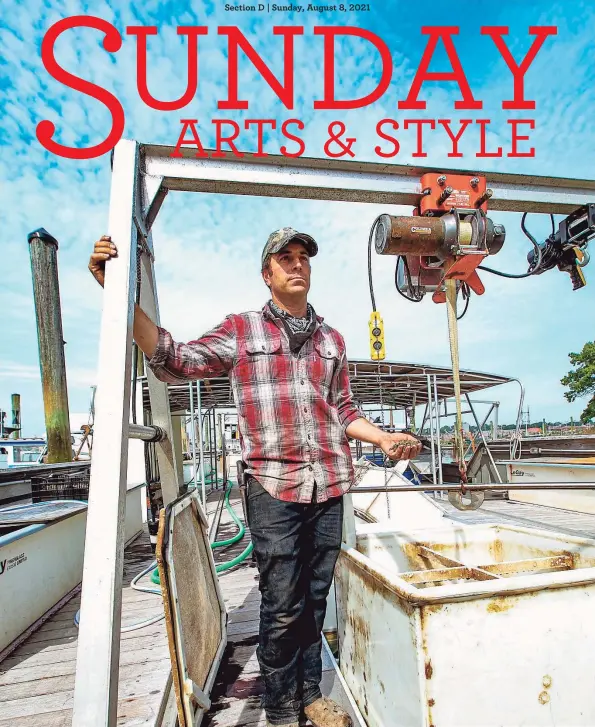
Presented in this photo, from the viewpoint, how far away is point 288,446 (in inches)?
63.4

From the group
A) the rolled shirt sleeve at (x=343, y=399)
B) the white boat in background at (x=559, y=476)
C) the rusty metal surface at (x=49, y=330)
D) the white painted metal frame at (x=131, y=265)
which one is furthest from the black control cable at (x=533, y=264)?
the rusty metal surface at (x=49, y=330)

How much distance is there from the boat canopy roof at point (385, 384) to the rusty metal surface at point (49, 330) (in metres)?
1.28

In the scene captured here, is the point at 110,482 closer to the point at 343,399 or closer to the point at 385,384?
the point at 343,399

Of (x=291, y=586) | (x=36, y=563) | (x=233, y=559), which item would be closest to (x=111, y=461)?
(x=291, y=586)

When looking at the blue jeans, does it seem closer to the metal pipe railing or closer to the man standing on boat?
the man standing on boat

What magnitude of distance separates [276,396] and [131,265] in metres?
0.66

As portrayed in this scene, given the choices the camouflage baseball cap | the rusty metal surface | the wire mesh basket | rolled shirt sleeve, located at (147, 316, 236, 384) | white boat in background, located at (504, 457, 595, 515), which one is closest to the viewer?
rolled shirt sleeve, located at (147, 316, 236, 384)

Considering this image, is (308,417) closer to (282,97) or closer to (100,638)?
(100,638)

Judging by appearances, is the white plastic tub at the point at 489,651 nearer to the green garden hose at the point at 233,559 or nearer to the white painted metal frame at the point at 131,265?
the white painted metal frame at the point at 131,265

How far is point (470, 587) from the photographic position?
47.4 inches

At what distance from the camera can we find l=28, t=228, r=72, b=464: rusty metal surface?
6648 mm

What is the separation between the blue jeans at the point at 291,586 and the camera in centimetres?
158

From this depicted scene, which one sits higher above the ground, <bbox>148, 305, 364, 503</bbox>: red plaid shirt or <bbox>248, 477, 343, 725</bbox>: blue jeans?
<bbox>148, 305, 364, 503</bbox>: red plaid shirt

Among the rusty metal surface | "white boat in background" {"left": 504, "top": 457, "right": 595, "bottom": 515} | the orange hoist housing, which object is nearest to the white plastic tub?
the orange hoist housing
